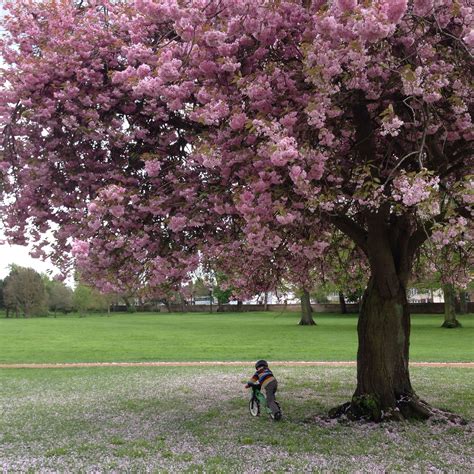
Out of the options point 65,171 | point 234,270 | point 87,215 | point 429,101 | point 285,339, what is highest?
point 429,101

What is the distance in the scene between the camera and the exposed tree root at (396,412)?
893 centimetres

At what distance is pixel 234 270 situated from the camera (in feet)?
37.8

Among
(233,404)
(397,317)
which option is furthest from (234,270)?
(397,317)

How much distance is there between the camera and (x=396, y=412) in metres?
8.95

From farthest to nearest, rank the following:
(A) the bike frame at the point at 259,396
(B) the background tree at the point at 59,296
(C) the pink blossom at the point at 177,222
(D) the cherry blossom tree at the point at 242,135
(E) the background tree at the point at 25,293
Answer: (B) the background tree at the point at 59,296, (E) the background tree at the point at 25,293, (A) the bike frame at the point at 259,396, (C) the pink blossom at the point at 177,222, (D) the cherry blossom tree at the point at 242,135

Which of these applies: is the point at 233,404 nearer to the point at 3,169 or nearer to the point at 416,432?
the point at 416,432

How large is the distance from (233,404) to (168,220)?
5185 mm

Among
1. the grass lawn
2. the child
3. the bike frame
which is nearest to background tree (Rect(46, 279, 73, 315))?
the grass lawn

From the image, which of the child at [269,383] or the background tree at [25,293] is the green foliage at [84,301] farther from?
the child at [269,383]

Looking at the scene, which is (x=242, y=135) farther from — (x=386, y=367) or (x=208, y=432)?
(x=386, y=367)

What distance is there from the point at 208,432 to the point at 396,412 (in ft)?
10.4

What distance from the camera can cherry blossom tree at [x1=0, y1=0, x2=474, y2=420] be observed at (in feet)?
20.3

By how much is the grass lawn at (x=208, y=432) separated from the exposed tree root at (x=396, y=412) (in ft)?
0.77

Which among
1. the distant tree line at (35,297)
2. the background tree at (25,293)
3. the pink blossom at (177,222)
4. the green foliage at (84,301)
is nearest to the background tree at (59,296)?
the distant tree line at (35,297)
